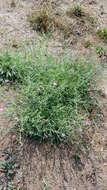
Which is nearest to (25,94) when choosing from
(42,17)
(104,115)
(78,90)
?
(78,90)

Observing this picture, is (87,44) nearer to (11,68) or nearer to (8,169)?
(11,68)

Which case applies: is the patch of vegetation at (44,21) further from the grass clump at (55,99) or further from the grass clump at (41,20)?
the grass clump at (55,99)

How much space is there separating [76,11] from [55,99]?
5.78ft

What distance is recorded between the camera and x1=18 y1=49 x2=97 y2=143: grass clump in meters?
3.15

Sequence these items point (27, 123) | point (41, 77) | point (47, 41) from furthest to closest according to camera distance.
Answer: point (47, 41), point (41, 77), point (27, 123)

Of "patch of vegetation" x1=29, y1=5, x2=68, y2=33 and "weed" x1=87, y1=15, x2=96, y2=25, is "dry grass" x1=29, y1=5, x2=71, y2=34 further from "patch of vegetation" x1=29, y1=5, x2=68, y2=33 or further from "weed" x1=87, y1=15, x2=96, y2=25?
"weed" x1=87, y1=15, x2=96, y2=25

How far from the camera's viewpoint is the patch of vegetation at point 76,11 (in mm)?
4668

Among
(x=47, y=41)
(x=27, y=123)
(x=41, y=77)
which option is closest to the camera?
(x=27, y=123)

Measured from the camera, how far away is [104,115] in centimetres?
364

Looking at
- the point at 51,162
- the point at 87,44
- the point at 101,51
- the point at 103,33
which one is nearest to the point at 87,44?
the point at 87,44

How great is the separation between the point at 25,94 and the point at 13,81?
0.34m

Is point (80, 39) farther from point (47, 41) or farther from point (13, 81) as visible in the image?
point (13, 81)

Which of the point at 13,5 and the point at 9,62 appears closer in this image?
the point at 9,62

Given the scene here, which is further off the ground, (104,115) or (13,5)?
(13,5)
